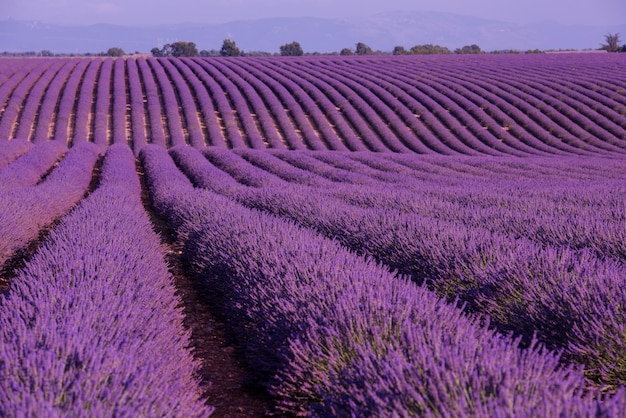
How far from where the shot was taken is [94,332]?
2643mm

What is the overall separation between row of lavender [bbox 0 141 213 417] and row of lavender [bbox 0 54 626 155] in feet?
62.0

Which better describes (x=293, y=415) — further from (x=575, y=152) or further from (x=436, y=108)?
(x=436, y=108)

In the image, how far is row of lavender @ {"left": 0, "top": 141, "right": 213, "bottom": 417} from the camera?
2.02 metres

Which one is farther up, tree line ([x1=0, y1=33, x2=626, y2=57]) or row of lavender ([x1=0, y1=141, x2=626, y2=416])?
tree line ([x1=0, y1=33, x2=626, y2=57])

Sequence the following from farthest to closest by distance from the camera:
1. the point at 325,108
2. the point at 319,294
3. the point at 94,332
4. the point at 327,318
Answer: the point at 325,108 < the point at 319,294 < the point at 327,318 < the point at 94,332

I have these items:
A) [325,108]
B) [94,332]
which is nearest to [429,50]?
[325,108]

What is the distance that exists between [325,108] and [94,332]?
88.7ft

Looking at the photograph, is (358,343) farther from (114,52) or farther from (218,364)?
(114,52)

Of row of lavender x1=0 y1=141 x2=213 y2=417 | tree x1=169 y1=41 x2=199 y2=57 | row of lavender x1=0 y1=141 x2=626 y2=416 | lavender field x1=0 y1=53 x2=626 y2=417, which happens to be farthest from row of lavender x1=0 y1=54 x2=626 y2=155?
tree x1=169 y1=41 x2=199 y2=57

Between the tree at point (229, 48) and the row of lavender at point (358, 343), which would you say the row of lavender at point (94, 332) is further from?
the tree at point (229, 48)

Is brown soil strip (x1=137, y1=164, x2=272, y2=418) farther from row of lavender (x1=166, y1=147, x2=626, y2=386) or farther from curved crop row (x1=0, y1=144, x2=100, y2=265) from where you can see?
curved crop row (x1=0, y1=144, x2=100, y2=265)

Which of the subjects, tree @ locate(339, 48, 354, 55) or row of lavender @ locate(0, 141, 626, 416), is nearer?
row of lavender @ locate(0, 141, 626, 416)

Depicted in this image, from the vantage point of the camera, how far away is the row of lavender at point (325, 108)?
2480 cm

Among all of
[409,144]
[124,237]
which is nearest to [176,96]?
[409,144]
